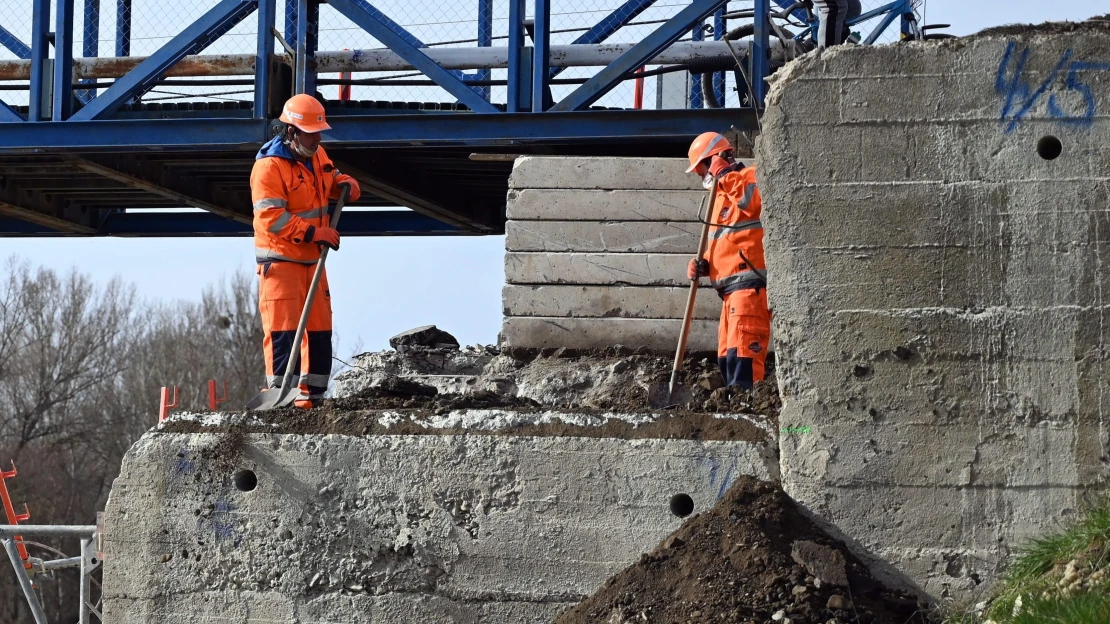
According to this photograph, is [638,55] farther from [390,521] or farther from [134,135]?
[390,521]

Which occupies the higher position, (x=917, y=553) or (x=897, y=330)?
(x=897, y=330)

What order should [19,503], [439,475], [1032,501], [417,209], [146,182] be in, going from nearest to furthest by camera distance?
1. [1032,501]
2. [439,475]
3. [146,182]
4. [417,209]
5. [19,503]

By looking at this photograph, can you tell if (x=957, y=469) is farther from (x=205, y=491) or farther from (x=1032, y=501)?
(x=205, y=491)

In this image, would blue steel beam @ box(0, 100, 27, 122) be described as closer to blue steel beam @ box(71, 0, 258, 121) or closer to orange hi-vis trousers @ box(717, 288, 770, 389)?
blue steel beam @ box(71, 0, 258, 121)

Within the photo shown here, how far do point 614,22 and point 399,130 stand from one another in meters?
1.57

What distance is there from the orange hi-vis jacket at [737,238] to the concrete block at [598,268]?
0.52 m

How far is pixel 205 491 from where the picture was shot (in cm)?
502

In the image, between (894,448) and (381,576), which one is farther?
(381,576)

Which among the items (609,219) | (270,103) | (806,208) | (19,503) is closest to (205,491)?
(806,208)

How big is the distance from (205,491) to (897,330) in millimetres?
2578

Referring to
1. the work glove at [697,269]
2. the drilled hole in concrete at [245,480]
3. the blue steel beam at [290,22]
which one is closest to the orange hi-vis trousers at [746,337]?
the work glove at [697,269]

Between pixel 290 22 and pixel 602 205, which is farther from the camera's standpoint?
pixel 290 22

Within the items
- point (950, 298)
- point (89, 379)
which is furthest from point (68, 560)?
point (89, 379)

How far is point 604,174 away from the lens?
792cm
